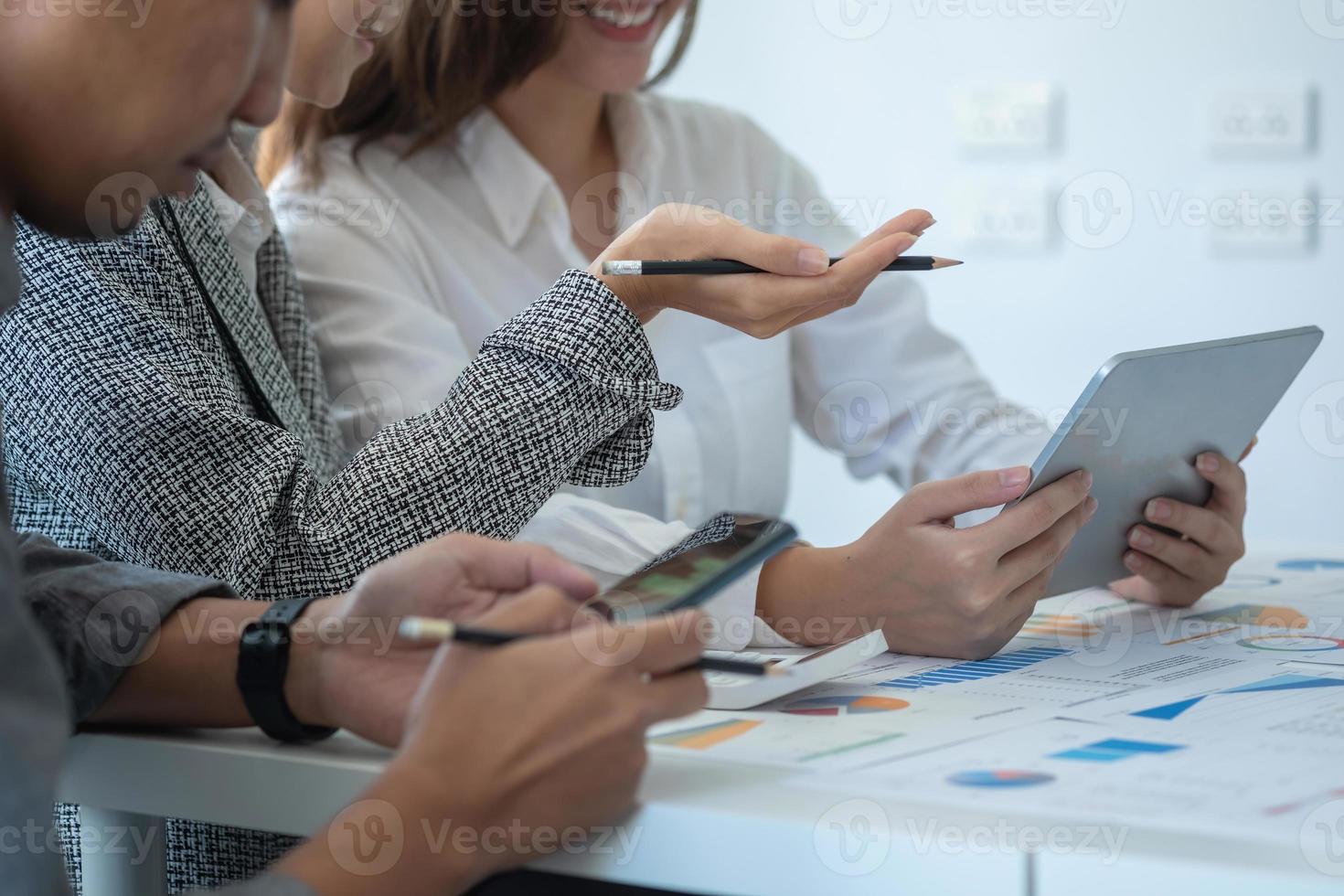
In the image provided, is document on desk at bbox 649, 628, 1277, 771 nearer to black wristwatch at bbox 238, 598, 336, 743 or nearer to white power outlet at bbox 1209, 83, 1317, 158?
black wristwatch at bbox 238, 598, 336, 743

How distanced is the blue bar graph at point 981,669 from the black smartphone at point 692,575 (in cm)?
13

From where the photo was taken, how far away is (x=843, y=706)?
2.09 ft

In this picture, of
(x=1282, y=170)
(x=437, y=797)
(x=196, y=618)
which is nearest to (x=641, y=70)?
(x=196, y=618)

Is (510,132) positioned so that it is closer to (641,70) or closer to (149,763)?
(641,70)

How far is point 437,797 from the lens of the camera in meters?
0.48

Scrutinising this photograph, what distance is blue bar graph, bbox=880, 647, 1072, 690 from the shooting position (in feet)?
2.27

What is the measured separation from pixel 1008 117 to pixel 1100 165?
0.54 feet

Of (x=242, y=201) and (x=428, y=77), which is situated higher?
(x=428, y=77)

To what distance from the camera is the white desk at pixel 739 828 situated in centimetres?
43

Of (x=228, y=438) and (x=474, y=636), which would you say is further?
(x=228, y=438)

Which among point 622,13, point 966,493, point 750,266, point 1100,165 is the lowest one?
point 966,493

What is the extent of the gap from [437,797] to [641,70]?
0.92 m

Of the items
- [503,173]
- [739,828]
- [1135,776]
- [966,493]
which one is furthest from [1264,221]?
[739,828]

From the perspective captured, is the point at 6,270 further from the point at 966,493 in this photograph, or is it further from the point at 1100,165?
the point at 1100,165
